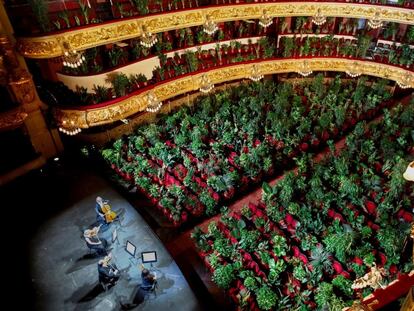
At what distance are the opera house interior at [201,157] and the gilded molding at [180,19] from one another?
64 mm

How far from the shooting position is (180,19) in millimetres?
14070

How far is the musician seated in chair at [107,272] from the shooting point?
8930mm

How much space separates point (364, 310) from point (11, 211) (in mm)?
12286

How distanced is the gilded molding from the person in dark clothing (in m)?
7.82

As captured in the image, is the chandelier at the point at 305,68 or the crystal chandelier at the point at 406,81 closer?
the crystal chandelier at the point at 406,81

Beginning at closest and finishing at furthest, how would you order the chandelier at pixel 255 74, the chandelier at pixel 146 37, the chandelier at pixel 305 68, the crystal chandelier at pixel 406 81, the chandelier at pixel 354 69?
the chandelier at pixel 146 37 < the crystal chandelier at pixel 406 81 < the chandelier at pixel 255 74 < the chandelier at pixel 354 69 < the chandelier at pixel 305 68

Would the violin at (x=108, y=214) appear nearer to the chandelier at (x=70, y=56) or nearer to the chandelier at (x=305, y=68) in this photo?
the chandelier at (x=70, y=56)

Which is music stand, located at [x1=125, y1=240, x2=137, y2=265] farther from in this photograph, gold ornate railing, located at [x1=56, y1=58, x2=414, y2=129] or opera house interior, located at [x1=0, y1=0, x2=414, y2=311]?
gold ornate railing, located at [x1=56, y1=58, x2=414, y2=129]

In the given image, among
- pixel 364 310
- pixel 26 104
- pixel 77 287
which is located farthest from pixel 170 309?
pixel 26 104

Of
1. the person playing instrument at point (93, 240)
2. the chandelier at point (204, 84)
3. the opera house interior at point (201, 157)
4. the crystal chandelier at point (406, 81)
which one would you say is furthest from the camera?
A: the crystal chandelier at point (406, 81)

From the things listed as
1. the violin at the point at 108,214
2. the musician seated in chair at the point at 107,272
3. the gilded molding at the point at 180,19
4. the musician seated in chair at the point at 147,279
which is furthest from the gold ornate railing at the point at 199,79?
the musician seated in chair at the point at 147,279

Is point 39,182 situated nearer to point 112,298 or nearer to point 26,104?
point 26,104

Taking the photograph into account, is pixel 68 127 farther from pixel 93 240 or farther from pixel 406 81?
pixel 406 81

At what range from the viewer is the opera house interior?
9562mm
